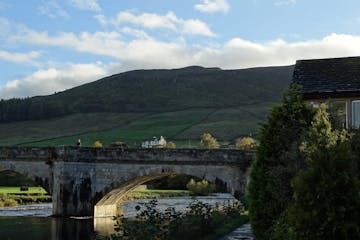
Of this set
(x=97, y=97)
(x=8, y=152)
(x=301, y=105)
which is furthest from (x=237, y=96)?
(x=301, y=105)

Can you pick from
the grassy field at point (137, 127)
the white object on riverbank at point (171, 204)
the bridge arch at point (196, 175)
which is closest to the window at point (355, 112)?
the bridge arch at point (196, 175)

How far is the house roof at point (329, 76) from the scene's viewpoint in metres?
20.4

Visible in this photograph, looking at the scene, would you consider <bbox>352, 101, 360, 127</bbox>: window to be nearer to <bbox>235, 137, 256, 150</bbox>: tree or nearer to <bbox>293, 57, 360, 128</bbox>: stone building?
<bbox>293, 57, 360, 128</bbox>: stone building

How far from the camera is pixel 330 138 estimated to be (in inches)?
453

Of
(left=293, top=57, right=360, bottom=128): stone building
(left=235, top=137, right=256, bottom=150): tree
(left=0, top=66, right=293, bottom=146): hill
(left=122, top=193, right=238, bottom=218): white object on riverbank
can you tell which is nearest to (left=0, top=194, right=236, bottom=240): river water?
(left=122, top=193, right=238, bottom=218): white object on riverbank

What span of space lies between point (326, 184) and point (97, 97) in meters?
148

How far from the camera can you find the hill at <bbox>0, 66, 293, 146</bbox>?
104250mm

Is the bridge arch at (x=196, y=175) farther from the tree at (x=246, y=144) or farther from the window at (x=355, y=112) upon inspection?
the window at (x=355, y=112)

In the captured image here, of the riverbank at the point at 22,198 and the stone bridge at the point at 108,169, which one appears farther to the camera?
the riverbank at the point at 22,198

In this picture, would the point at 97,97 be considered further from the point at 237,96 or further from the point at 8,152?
the point at 8,152

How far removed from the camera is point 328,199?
9.61m

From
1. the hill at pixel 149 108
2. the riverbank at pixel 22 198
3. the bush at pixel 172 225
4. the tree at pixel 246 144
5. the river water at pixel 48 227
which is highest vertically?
the hill at pixel 149 108

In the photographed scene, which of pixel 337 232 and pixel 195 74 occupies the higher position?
pixel 195 74

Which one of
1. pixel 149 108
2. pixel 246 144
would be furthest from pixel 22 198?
pixel 149 108
